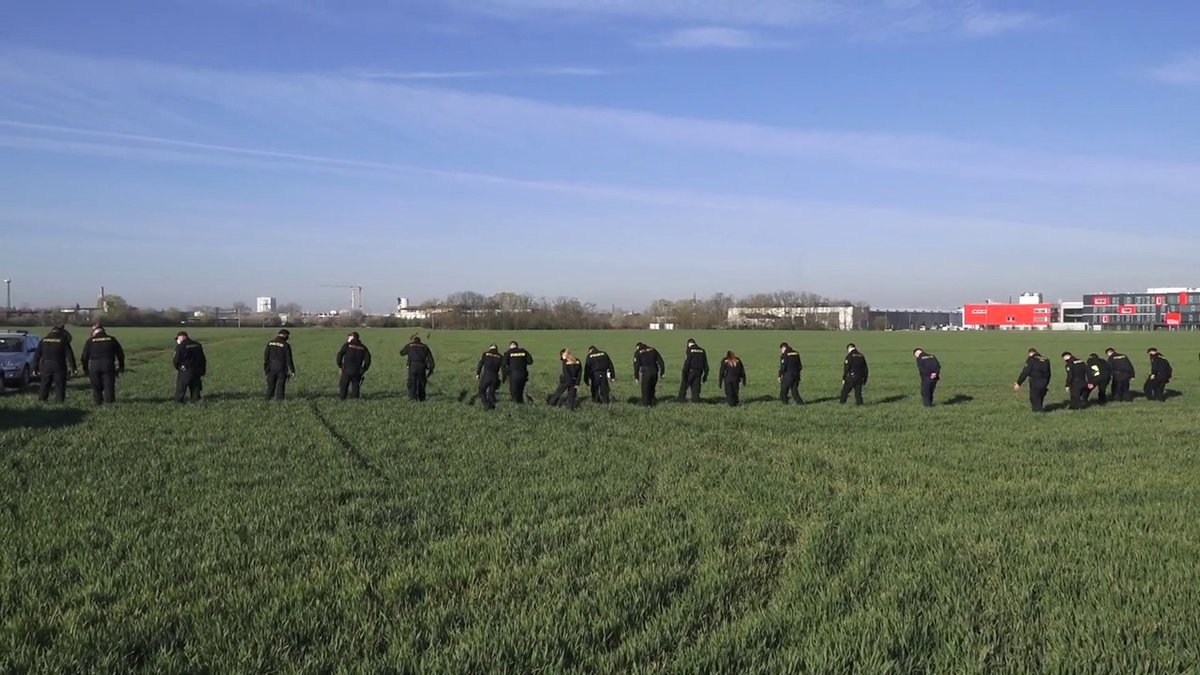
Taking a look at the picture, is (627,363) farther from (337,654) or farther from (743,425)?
(337,654)

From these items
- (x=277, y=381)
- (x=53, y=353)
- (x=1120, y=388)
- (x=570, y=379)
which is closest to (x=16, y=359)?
(x=53, y=353)

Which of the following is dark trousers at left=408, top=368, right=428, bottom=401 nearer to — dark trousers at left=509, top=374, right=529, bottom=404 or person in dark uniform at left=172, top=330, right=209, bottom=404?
dark trousers at left=509, top=374, right=529, bottom=404

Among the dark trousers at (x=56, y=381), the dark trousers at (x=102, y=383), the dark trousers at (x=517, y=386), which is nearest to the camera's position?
the dark trousers at (x=102, y=383)

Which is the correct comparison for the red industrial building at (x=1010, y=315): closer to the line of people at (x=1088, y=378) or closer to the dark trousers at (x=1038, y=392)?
the line of people at (x=1088, y=378)

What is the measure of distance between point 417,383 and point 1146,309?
171m

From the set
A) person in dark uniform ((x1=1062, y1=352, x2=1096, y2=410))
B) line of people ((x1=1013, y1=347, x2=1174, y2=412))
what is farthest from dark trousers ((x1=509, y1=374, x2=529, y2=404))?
person in dark uniform ((x1=1062, y1=352, x2=1096, y2=410))

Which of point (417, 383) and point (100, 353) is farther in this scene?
point (417, 383)

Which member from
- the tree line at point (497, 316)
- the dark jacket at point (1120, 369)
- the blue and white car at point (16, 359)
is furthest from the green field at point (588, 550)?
the tree line at point (497, 316)

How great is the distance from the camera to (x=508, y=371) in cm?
2166

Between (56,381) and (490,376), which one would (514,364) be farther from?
(56,381)

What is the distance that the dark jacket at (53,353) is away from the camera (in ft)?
65.3

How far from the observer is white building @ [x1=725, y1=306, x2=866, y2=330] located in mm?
163500

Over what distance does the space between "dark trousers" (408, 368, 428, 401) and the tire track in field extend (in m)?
3.25

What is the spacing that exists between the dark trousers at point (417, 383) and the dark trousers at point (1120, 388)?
1712cm
